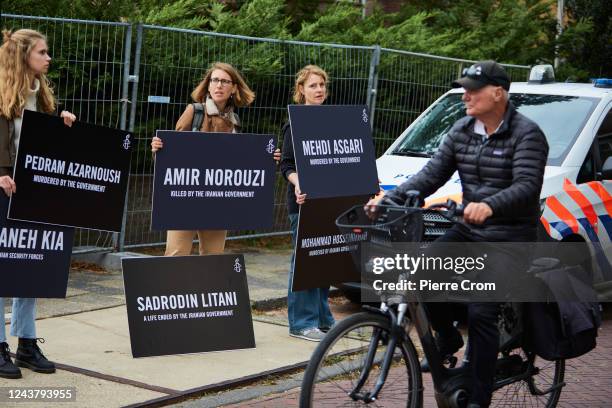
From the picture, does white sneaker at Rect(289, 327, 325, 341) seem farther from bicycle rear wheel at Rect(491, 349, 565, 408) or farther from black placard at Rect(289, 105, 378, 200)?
bicycle rear wheel at Rect(491, 349, 565, 408)

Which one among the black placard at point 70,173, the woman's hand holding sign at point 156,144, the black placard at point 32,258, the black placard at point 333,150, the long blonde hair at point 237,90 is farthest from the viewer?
the long blonde hair at point 237,90

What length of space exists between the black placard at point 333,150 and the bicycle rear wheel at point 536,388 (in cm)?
211

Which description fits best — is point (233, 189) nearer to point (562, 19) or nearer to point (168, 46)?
point (168, 46)

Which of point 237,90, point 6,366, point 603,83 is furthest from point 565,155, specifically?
point 6,366

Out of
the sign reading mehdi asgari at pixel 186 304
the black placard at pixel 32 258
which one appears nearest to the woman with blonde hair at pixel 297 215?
the sign reading mehdi asgari at pixel 186 304

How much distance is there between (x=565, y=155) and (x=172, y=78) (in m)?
3.77

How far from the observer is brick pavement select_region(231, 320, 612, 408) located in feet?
20.7

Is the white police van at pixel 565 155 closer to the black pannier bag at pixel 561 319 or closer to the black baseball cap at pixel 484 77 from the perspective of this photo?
the black pannier bag at pixel 561 319

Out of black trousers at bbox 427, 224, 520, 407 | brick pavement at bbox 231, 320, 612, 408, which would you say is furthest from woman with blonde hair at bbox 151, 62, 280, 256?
black trousers at bbox 427, 224, 520, 407

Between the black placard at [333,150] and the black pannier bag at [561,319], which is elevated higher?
the black placard at [333,150]

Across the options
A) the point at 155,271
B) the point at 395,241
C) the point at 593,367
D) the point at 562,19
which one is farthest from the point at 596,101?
the point at 562,19

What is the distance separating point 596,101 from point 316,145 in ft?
10.1

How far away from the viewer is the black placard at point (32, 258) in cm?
645

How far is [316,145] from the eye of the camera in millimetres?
7395
